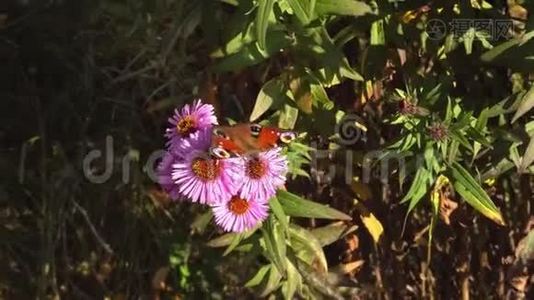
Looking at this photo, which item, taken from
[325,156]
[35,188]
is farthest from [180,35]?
[35,188]

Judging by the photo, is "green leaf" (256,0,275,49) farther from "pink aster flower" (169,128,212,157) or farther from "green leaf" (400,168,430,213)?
"green leaf" (400,168,430,213)

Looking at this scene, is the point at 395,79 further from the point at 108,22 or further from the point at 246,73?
the point at 108,22

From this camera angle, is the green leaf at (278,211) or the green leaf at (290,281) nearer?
the green leaf at (278,211)

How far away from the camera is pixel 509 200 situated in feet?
5.03

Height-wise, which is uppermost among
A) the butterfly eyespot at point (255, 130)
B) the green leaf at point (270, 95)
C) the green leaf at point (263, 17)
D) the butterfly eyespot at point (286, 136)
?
the green leaf at point (263, 17)

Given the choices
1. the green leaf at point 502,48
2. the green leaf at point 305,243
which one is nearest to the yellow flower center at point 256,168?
the green leaf at point 305,243

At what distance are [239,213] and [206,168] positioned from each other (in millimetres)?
75

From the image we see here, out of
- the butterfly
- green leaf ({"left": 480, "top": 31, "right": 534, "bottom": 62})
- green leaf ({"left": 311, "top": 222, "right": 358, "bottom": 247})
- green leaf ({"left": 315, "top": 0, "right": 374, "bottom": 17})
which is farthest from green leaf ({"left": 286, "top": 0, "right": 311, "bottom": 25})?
green leaf ({"left": 311, "top": 222, "right": 358, "bottom": 247})

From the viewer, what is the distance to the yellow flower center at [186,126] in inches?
46.5

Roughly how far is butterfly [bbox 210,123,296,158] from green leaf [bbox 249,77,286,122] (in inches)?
7.5

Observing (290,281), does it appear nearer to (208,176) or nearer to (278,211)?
(278,211)

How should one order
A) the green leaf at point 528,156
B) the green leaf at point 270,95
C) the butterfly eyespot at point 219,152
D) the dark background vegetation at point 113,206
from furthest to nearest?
the dark background vegetation at point 113,206, the green leaf at point 270,95, the green leaf at point 528,156, the butterfly eyespot at point 219,152

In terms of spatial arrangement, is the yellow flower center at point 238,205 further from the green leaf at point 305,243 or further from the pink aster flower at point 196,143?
the green leaf at point 305,243

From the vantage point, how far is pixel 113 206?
1822 mm
